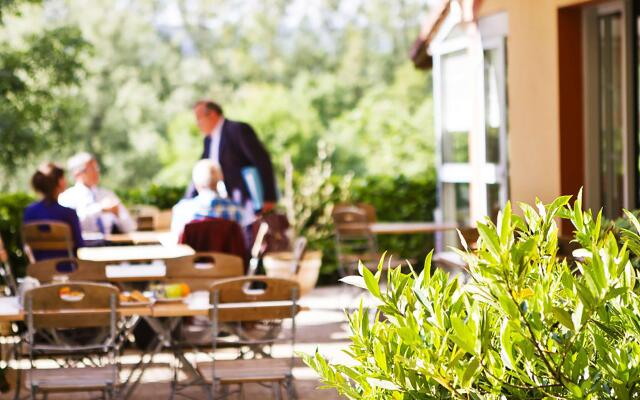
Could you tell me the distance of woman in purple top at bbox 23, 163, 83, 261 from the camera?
8391 mm

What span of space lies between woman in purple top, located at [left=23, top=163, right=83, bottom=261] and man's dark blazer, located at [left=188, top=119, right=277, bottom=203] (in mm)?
1757

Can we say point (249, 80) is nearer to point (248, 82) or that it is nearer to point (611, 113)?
point (248, 82)

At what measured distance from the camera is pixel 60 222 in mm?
8461

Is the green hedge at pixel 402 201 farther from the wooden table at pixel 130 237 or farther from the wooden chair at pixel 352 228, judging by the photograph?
the wooden table at pixel 130 237

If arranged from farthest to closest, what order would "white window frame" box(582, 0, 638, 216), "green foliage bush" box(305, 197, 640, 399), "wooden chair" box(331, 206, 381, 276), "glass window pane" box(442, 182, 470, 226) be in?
1. "glass window pane" box(442, 182, 470, 226)
2. "wooden chair" box(331, 206, 381, 276)
3. "white window frame" box(582, 0, 638, 216)
4. "green foliage bush" box(305, 197, 640, 399)

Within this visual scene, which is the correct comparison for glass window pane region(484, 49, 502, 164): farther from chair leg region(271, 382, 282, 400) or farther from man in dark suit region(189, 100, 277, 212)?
chair leg region(271, 382, 282, 400)

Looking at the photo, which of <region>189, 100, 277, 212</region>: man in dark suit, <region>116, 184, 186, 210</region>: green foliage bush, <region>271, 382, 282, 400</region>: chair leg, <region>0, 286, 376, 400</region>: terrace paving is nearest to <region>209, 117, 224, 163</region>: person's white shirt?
<region>189, 100, 277, 212</region>: man in dark suit

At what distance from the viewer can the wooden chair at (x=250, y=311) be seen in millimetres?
5578

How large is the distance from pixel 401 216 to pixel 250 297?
7.73 meters

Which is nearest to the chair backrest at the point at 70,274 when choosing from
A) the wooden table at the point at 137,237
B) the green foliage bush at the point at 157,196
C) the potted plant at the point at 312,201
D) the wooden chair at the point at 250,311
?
the wooden chair at the point at 250,311

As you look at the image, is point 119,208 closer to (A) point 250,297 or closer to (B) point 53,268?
(B) point 53,268

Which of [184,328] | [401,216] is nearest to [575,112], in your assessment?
[184,328]

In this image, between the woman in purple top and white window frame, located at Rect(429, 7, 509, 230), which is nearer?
the woman in purple top

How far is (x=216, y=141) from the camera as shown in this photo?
33.4ft
